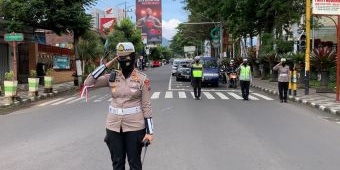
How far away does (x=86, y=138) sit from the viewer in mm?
10914

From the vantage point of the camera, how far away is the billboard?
106m

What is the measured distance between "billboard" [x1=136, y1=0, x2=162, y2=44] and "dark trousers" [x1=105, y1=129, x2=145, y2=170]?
330 ft

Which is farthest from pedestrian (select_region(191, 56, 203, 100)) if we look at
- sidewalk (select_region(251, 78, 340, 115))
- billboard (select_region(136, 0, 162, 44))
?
billboard (select_region(136, 0, 162, 44))

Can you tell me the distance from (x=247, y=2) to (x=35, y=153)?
2832cm

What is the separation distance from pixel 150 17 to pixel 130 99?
103355 millimetres

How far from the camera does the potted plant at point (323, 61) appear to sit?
24078 millimetres

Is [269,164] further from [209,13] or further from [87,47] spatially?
[209,13]

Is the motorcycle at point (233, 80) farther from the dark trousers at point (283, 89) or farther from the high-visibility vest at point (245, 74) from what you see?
the dark trousers at point (283, 89)

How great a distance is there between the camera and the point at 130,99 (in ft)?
18.5

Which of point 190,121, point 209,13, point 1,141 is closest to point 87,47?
point 209,13

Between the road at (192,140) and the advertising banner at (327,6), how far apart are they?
4637 mm

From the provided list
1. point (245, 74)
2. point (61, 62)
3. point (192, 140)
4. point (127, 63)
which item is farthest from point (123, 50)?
point (61, 62)

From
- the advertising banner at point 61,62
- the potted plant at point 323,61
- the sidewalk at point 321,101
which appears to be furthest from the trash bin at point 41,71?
the potted plant at point 323,61

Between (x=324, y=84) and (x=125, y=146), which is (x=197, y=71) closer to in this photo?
(x=324, y=84)
